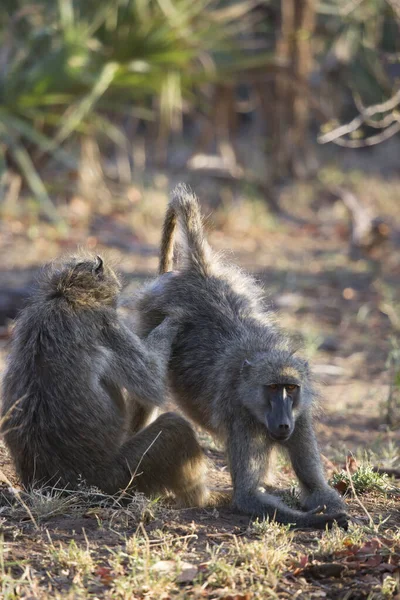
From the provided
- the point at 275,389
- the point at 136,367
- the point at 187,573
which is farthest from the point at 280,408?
the point at 187,573

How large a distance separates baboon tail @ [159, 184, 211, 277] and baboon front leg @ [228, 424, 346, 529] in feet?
3.44

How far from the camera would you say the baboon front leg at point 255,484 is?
3.70m

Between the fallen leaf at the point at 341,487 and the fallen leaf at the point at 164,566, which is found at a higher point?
the fallen leaf at the point at 341,487

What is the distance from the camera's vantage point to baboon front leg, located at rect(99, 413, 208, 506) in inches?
148

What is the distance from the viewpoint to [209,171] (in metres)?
11.5

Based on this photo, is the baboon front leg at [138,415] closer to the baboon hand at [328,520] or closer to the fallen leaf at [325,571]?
the baboon hand at [328,520]

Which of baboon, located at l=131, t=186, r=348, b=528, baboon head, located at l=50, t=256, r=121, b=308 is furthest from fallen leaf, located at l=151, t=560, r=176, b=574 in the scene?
baboon head, located at l=50, t=256, r=121, b=308

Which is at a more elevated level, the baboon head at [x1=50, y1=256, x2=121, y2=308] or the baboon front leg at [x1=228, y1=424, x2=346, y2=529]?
the baboon head at [x1=50, y1=256, x2=121, y2=308]

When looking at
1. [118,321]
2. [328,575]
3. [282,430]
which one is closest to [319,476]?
[282,430]

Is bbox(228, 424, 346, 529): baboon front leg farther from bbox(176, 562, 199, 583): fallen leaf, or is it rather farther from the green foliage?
the green foliage

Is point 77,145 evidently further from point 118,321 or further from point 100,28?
point 118,321

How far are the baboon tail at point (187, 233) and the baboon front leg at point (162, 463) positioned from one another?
1.04 m

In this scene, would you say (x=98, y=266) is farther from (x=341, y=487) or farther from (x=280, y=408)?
(x=341, y=487)

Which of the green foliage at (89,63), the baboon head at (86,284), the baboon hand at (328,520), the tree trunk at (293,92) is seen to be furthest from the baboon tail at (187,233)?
the tree trunk at (293,92)
